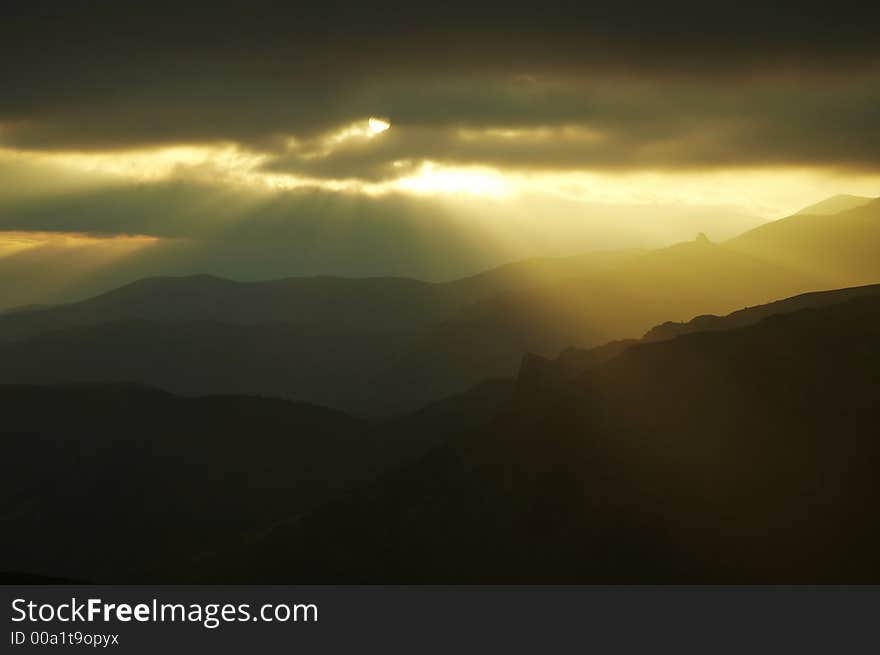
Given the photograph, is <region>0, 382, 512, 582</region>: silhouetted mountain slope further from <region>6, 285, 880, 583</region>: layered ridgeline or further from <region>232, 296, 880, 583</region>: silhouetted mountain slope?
<region>232, 296, 880, 583</region>: silhouetted mountain slope

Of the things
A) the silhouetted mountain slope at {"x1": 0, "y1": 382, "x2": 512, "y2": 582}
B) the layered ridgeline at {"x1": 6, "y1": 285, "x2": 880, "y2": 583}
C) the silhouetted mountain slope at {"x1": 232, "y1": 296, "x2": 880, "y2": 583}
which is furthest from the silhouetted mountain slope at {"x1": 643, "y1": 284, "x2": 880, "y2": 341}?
the silhouetted mountain slope at {"x1": 232, "y1": 296, "x2": 880, "y2": 583}

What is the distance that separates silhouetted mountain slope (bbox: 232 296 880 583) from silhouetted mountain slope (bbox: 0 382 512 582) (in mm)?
31773

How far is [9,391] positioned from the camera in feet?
440

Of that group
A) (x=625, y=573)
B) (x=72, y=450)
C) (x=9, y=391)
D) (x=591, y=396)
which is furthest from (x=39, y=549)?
(x=625, y=573)

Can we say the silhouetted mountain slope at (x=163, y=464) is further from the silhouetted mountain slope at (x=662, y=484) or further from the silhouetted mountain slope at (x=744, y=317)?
the silhouetted mountain slope at (x=662, y=484)

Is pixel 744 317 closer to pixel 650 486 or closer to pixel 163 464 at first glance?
pixel 650 486

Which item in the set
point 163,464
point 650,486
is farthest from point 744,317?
point 163,464

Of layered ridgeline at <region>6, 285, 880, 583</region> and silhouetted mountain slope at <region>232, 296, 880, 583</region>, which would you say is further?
layered ridgeline at <region>6, 285, 880, 583</region>

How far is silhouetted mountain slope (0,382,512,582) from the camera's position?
99.4 metres

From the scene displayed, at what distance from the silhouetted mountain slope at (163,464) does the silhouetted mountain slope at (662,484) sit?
31.8m

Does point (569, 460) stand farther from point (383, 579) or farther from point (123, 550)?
point (123, 550)

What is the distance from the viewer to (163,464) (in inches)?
4488

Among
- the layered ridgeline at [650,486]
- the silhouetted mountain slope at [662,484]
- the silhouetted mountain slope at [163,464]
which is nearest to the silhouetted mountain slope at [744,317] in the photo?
the layered ridgeline at [650,486]

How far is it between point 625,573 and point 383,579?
1389 centimetres
